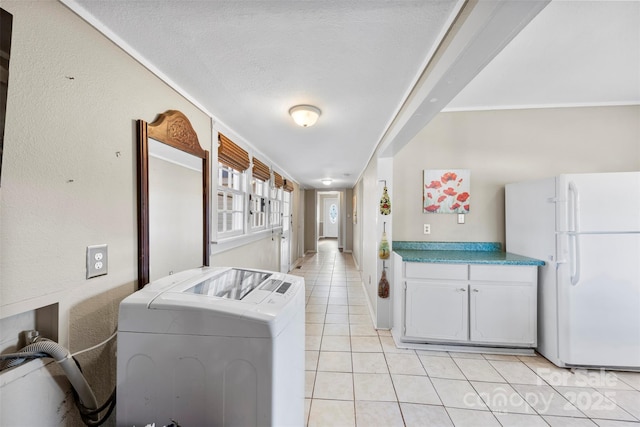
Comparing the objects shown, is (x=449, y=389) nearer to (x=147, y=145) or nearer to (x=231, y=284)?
(x=231, y=284)

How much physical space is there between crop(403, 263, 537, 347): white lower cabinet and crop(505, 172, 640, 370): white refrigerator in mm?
230

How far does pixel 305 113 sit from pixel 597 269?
8.97ft

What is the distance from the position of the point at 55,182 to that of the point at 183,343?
80cm

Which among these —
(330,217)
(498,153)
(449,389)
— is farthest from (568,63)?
(330,217)

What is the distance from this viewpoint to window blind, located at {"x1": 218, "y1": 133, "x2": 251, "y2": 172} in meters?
2.25

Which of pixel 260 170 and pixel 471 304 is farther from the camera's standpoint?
pixel 260 170

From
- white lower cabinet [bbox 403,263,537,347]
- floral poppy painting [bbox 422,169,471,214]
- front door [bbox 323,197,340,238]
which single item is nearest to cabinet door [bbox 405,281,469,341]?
white lower cabinet [bbox 403,263,537,347]

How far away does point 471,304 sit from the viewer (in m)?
2.31

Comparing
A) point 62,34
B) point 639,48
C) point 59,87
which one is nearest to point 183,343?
point 59,87

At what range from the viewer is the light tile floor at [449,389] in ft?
5.24

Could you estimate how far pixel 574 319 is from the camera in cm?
202

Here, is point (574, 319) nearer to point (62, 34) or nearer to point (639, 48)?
point (639, 48)

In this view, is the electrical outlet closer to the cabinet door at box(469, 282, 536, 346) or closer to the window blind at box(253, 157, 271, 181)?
the window blind at box(253, 157, 271, 181)

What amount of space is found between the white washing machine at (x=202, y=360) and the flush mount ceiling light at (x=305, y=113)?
4.66 ft
